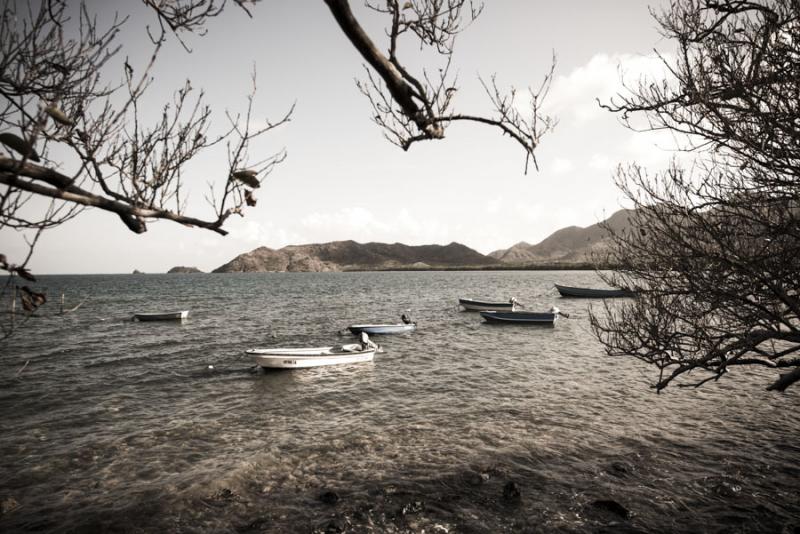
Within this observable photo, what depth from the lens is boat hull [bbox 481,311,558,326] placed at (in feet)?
111

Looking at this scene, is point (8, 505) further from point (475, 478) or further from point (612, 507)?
point (612, 507)

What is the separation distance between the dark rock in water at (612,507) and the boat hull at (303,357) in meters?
13.8

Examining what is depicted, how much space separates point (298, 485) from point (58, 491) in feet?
18.9

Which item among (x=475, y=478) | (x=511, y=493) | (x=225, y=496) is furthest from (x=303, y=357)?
(x=511, y=493)

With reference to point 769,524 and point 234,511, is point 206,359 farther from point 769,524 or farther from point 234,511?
point 769,524

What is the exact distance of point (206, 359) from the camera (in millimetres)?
23000

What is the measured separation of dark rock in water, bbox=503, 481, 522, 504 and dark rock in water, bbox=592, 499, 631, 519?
1591mm

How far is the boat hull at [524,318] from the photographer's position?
33.9 meters

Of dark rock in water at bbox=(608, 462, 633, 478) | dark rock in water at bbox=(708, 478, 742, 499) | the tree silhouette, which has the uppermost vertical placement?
the tree silhouette

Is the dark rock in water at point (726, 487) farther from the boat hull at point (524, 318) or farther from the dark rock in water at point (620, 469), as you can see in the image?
the boat hull at point (524, 318)

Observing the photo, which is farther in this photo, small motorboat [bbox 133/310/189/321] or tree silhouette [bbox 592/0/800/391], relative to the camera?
small motorboat [bbox 133/310/189/321]

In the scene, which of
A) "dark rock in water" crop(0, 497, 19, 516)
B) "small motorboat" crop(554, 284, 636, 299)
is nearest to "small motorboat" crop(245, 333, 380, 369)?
"dark rock in water" crop(0, 497, 19, 516)

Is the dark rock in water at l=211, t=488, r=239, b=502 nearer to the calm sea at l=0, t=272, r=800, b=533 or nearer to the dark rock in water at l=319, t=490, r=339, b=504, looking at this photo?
the calm sea at l=0, t=272, r=800, b=533

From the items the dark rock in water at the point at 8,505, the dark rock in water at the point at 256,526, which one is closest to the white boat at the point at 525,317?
the dark rock in water at the point at 256,526
